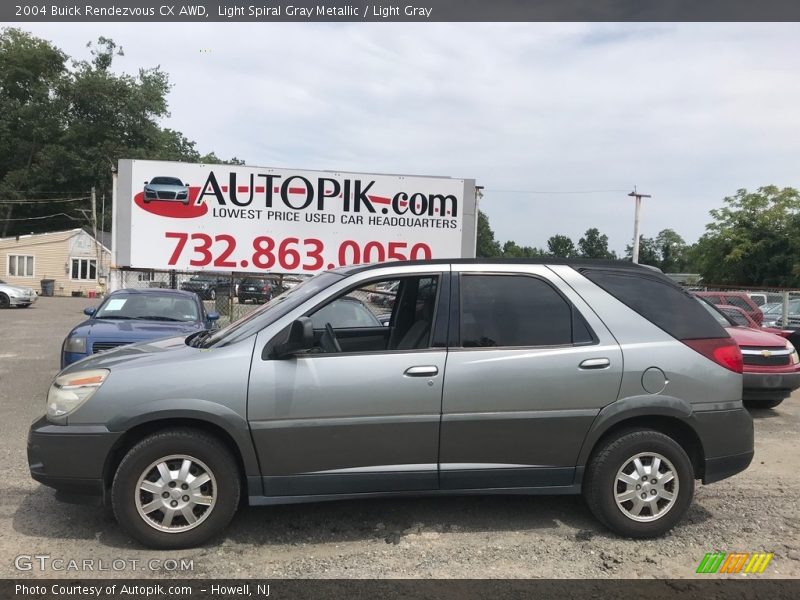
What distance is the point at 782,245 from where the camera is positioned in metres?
38.1

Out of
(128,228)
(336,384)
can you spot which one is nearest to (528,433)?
(336,384)

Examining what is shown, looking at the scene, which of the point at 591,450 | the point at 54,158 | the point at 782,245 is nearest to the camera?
the point at 591,450

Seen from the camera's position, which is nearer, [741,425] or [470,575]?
[470,575]

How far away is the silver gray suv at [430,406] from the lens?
11.8ft

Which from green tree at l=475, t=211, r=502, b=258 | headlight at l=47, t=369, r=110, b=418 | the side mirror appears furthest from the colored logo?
green tree at l=475, t=211, r=502, b=258

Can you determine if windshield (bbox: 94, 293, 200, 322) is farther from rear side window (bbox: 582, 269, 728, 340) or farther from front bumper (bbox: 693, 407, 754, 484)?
front bumper (bbox: 693, 407, 754, 484)

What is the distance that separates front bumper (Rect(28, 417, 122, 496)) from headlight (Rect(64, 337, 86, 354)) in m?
3.52

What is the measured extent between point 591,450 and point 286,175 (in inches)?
342

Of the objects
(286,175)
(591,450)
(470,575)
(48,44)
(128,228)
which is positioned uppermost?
(48,44)

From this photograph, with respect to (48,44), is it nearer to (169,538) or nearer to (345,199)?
(345,199)

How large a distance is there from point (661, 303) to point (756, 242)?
41012mm

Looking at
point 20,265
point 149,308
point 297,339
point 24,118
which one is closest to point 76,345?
point 149,308

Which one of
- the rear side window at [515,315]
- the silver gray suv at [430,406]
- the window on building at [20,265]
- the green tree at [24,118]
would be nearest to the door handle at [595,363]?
the silver gray suv at [430,406]

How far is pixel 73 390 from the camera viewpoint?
144 inches
